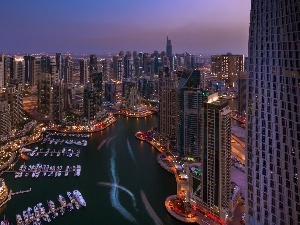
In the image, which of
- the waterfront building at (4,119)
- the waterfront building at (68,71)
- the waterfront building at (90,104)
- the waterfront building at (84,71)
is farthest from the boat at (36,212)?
the waterfront building at (68,71)

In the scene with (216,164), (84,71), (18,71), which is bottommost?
(216,164)

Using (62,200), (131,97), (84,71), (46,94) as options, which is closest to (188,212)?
(62,200)

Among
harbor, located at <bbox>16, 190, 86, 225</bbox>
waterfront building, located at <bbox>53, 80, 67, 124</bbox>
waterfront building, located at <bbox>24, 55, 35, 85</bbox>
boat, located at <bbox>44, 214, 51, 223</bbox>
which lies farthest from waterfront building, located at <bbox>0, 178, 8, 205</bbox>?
waterfront building, located at <bbox>24, 55, 35, 85</bbox>

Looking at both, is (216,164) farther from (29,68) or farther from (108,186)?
(29,68)

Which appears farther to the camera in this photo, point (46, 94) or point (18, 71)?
point (18, 71)

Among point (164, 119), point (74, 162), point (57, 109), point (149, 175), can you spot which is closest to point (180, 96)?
point (164, 119)

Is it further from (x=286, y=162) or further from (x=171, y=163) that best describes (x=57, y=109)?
(x=286, y=162)

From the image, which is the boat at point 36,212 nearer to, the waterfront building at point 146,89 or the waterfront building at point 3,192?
the waterfront building at point 3,192
